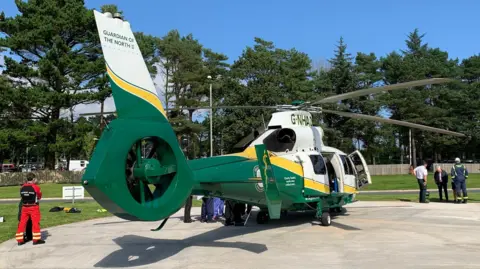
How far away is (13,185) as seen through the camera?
42844 mm

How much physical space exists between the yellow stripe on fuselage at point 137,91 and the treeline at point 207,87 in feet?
59.3

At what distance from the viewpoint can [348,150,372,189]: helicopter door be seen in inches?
586

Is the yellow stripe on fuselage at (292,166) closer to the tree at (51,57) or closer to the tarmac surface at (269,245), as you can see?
the tarmac surface at (269,245)

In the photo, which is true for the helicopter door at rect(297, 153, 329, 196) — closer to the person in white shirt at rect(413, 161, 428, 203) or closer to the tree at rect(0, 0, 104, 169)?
the person in white shirt at rect(413, 161, 428, 203)

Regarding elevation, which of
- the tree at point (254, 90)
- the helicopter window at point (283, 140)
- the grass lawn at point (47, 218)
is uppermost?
the tree at point (254, 90)

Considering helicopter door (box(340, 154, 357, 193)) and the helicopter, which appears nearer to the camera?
the helicopter

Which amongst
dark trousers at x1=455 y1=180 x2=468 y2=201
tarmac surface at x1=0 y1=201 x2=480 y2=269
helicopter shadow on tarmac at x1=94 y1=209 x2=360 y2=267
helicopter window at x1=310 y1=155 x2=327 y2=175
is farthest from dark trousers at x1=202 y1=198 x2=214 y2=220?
dark trousers at x1=455 y1=180 x2=468 y2=201

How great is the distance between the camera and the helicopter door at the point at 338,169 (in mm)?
13086

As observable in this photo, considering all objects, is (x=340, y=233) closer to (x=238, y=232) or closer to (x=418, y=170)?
(x=238, y=232)

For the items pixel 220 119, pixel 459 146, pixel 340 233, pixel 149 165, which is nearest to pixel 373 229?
pixel 340 233

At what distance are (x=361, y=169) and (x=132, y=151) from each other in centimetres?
1037

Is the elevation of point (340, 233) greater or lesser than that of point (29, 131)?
lesser

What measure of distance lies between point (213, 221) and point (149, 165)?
754 centimetres

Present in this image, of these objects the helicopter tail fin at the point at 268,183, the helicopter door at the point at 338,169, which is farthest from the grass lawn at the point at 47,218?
the helicopter door at the point at 338,169
